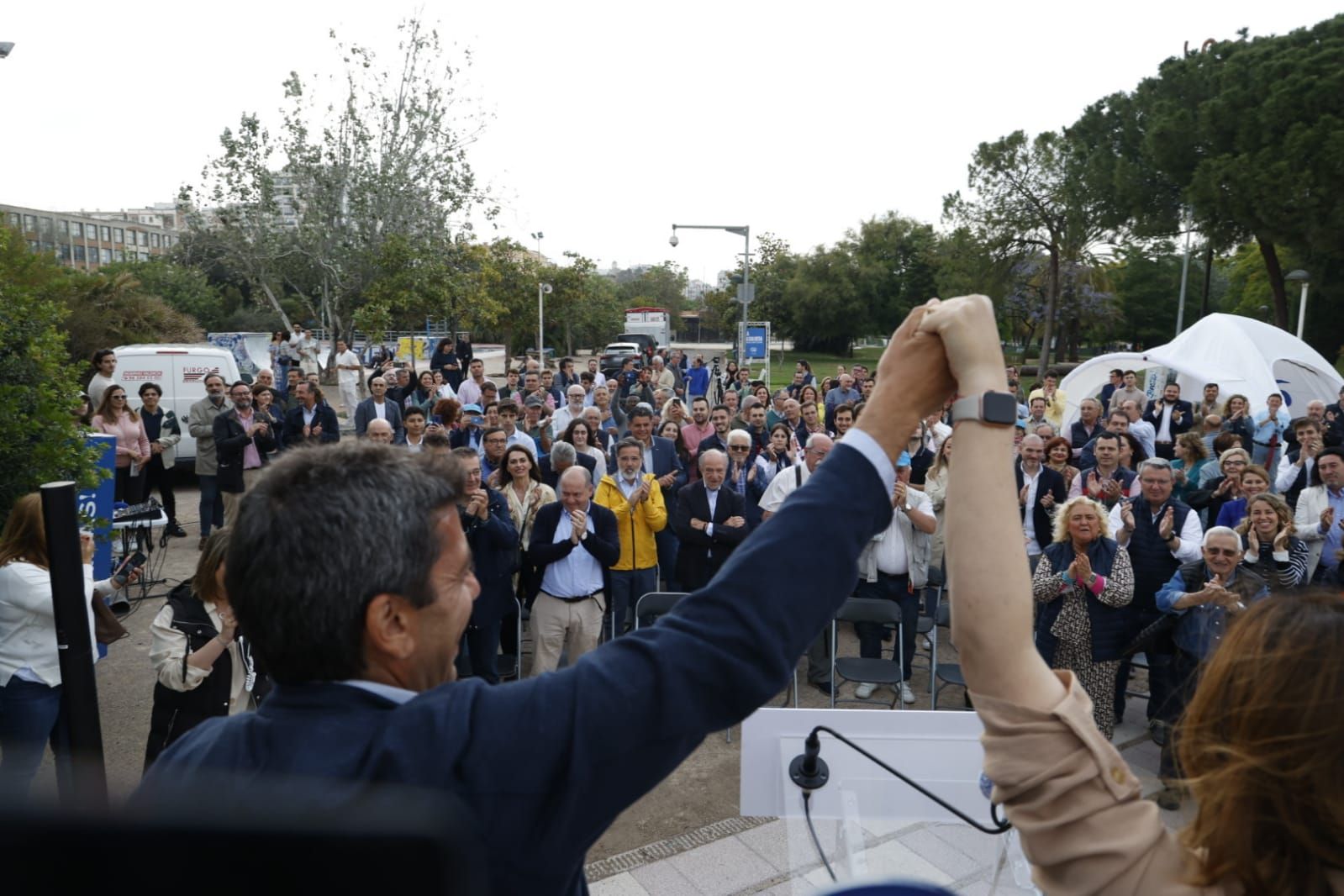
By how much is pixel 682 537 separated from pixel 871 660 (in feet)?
6.10

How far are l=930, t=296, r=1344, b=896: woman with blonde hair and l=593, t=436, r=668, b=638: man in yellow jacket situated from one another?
19.8 ft

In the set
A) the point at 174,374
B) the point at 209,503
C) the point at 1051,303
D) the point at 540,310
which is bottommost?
the point at 209,503

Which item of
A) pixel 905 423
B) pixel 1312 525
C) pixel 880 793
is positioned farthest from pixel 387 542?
pixel 1312 525

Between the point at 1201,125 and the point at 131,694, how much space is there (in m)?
31.6

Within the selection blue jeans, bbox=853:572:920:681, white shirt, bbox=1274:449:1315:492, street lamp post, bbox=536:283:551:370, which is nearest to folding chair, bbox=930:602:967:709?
blue jeans, bbox=853:572:920:681

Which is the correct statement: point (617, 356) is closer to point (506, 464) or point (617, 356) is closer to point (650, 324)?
point (650, 324)

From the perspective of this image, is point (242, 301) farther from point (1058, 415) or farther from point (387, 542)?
point (387, 542)

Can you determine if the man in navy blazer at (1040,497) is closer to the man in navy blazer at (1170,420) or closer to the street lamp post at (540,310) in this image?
the man in navy blazer at (1170,420)

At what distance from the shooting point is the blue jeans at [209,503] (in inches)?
410

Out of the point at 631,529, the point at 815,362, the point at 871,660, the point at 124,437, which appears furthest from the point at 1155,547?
the point at 815,362

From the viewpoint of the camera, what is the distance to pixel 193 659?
13.8 feet

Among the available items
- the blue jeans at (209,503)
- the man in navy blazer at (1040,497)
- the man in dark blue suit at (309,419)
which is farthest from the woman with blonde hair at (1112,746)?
the blue jeans at (209,503)

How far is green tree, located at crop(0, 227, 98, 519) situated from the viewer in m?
5.31

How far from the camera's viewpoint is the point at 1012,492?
4.03 feet
